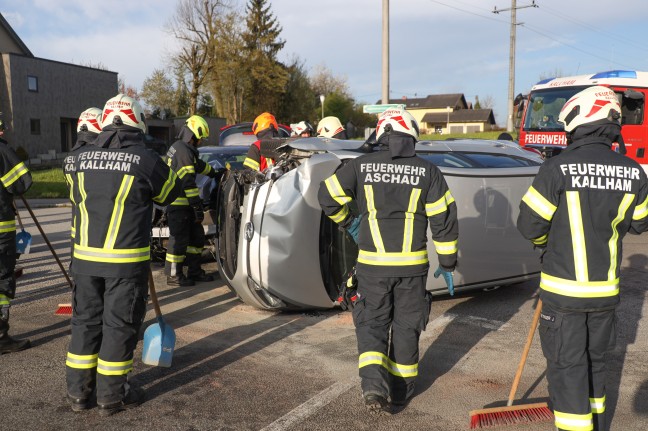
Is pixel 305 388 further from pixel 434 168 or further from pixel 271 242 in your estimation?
pixel 434 168

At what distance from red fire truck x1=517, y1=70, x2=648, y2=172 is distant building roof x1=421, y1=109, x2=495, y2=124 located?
227 ft

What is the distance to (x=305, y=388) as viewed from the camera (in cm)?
408

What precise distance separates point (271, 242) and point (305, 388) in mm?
1333

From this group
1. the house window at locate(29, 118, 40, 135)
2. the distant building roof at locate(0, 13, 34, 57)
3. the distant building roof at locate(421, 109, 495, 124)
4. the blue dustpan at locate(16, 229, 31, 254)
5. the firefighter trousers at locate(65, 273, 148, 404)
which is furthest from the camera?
the distant building roof at locate(421, 109, 495, 124)

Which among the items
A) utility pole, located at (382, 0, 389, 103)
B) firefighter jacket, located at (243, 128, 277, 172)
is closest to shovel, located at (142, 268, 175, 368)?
firefighter jacket, located at (243, 128, 277, 172)

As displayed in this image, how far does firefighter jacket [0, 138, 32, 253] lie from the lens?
4988 mm

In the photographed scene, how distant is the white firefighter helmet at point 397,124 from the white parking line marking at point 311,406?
66.1 inches

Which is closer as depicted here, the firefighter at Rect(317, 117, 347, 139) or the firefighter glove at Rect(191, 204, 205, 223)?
the firefighter glove at Rect(191, 204, 205, 223)

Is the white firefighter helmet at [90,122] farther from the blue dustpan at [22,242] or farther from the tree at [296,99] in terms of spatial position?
the tree at [296,99]

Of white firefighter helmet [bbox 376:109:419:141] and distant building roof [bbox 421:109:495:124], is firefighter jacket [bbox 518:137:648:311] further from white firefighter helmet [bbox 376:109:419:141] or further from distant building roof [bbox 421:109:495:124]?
distant building roof [bbox 421:109:495:124]

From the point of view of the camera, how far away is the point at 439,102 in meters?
90.2

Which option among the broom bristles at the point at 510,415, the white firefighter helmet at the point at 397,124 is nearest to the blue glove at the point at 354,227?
the white firefighter helmet at the point at 397,124

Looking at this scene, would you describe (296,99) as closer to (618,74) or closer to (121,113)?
(618,74)

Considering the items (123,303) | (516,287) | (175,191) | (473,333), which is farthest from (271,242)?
(516,287)
